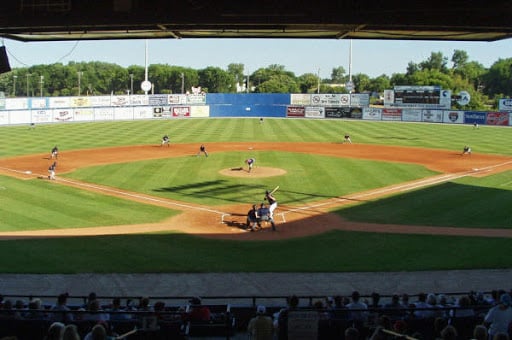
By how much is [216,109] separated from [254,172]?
6591cm

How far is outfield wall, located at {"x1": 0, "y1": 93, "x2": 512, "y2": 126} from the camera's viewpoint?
265ft

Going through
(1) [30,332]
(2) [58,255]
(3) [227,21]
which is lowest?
(2) [58,255]

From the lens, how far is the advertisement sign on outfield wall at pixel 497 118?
86.2m

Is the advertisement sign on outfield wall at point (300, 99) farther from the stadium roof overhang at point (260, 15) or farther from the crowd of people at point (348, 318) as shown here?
the crowd of people at point (348, 318)

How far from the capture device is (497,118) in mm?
87062

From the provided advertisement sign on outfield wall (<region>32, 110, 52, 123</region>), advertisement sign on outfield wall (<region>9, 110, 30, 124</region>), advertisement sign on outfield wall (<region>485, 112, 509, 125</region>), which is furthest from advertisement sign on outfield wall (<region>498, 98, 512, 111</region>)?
advertisement sign on outfield wall (<region>9, 110, 30, 124</region>)

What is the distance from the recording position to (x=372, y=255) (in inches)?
829

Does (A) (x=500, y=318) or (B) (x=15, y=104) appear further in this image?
(B) (x=15, y=104)

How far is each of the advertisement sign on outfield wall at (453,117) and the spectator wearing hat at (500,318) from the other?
85.4 meters

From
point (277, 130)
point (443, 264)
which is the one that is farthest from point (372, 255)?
point (277, 130)

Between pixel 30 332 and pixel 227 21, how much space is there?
8551 millimetres

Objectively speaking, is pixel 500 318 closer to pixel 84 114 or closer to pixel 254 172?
pixel 254 172

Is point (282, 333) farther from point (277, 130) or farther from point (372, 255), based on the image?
point (277, 130)

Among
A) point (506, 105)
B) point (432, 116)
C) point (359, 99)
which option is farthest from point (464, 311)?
point (359, 99)
